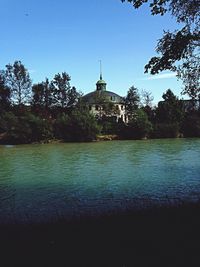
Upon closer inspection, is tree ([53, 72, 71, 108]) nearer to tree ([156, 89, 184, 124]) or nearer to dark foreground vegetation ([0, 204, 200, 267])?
tree ([156, 89, 184, 124])

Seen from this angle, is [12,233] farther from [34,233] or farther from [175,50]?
[175,50]

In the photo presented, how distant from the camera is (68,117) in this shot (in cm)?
7250

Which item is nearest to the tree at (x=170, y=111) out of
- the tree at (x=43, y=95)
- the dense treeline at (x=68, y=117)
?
the dense treeline at (x=68, y=117)

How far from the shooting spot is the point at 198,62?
504 inches

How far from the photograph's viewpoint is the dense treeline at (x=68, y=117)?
228ft

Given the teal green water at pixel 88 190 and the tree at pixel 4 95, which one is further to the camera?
the tree at pixel 4 95

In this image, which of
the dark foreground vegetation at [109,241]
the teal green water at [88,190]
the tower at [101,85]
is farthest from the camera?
the tower at [101,85]

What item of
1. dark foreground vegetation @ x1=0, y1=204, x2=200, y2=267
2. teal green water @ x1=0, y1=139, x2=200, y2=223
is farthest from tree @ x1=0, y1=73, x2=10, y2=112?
dark foreground vegetation @ x1=0, y1=204, x2=200, y2=267

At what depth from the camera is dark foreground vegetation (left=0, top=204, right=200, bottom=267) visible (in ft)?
23.0

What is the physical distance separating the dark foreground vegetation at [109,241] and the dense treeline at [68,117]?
5873 cm

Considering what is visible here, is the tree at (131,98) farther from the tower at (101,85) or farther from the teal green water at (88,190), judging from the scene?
the teal green water at (88,190)

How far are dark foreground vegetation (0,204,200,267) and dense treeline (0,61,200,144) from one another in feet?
193

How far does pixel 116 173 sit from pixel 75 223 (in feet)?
43.7

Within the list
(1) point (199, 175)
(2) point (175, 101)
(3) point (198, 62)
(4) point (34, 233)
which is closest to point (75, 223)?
(4) point (34, 233)
